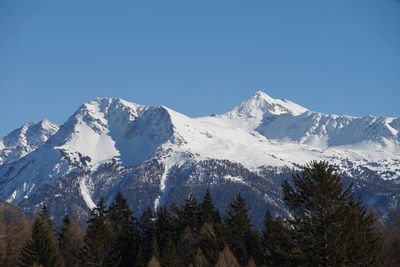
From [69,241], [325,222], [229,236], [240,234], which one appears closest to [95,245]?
[229,236]

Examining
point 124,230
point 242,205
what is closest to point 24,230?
point 124,230

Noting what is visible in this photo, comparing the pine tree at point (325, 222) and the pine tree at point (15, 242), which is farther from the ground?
the pine tree at point (15, 242)

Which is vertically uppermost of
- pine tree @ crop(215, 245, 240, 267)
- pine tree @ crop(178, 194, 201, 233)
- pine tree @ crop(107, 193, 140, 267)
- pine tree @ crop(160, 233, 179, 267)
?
pine tree @ crop(178, 194, 201, 233)

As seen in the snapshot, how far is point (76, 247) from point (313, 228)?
5288 centimetres

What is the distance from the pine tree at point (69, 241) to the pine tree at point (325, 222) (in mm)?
50071

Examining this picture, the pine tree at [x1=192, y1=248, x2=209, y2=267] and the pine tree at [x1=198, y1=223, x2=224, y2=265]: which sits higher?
the pine tree at [x1=198, y1=223, x2=224, y2=265]

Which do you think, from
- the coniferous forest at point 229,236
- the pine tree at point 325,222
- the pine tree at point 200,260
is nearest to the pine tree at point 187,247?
the coniferous forest at point 229,236

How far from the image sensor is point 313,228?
33.8 meters

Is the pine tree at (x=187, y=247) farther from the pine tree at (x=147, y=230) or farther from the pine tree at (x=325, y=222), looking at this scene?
the pine tree at (x=325, y=222)

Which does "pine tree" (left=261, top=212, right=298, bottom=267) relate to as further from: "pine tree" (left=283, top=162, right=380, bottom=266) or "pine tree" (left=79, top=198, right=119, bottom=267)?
"pine tree" (left=79, top=198, right=119, bottom=267)

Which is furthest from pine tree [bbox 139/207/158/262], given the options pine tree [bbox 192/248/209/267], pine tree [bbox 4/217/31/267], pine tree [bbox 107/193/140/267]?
pine tree [bbox 192/248/209/267]

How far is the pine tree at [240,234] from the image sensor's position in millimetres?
65562

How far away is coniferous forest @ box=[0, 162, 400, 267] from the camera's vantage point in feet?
110

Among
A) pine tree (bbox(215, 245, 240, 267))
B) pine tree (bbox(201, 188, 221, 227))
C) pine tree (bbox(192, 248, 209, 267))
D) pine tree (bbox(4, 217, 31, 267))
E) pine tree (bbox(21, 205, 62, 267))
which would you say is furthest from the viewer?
pine tree (bbox(201, 188, 221, 227))
